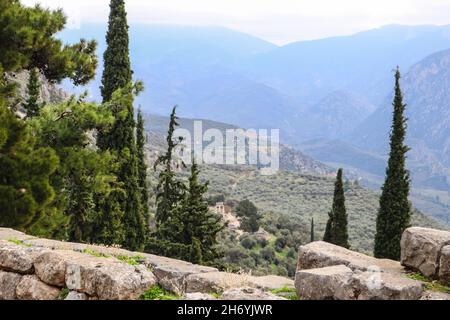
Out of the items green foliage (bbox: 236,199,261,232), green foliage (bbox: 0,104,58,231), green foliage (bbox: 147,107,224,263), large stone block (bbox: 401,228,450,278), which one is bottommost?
green foliage (bbox: 236,199,261,232)

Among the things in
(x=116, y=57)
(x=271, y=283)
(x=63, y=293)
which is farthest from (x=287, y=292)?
(x=116, y=57)

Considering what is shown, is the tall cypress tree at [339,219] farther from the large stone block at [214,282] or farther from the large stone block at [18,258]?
the large stone block at [18,258]

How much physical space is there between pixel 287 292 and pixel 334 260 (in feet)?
3.37

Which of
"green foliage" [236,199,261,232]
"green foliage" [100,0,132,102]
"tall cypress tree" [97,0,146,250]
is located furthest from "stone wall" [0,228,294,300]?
"green foliage" [236,199,261,232]

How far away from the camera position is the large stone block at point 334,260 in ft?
27.1

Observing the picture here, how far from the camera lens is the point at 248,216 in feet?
167

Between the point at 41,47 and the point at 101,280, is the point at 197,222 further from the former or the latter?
the point at 101,280

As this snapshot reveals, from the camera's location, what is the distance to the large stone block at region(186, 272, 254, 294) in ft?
25.4

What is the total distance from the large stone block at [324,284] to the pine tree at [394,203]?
76.5 feet

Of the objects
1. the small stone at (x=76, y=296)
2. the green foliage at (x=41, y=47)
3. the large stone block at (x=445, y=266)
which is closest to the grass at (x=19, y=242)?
the small stone at (x=76, y=296)

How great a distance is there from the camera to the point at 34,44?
17234mm

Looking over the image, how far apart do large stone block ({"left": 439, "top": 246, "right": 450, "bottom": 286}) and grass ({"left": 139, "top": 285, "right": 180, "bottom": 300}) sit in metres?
3.82

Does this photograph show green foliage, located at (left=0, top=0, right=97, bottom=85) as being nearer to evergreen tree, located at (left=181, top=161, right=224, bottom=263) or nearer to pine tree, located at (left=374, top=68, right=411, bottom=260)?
evergreen tree, located at (left=181, top=161, right=224, bottom=263)

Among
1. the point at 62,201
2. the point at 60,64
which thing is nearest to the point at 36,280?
the point at 62,201
